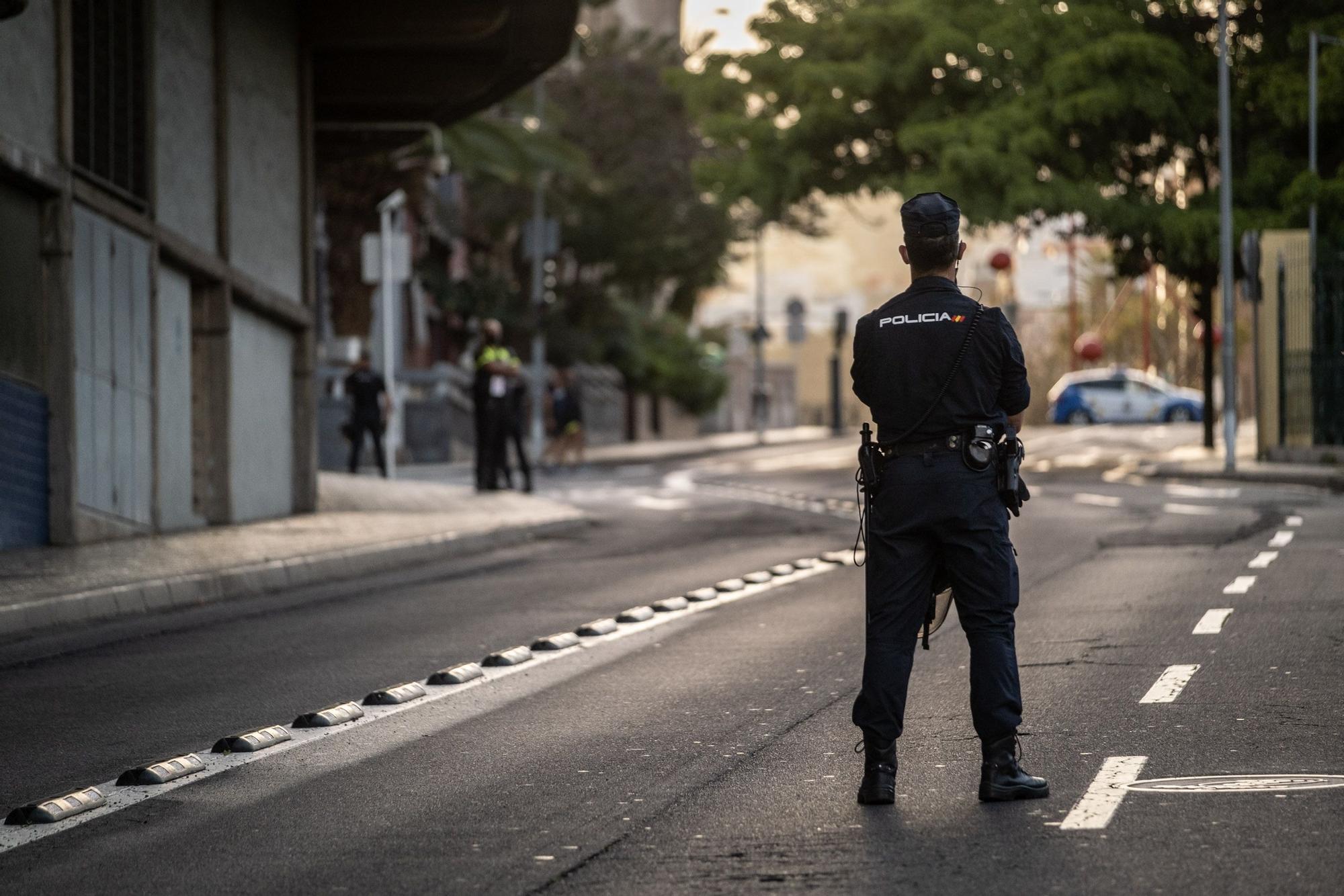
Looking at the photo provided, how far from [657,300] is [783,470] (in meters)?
38.6

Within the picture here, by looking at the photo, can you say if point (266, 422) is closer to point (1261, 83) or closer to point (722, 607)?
point (722, 607)

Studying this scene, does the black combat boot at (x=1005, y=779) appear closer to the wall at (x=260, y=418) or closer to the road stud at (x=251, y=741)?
the road stud at (x=251, y=741)

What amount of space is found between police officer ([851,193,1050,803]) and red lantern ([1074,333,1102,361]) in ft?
197

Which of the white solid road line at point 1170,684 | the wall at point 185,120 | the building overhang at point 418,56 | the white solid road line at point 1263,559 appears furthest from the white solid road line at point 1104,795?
the building overhang at point 418,56

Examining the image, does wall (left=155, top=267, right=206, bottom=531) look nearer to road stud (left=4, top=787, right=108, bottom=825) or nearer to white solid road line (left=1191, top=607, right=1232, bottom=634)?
white solid road line (left=1191, top=607, right=1232, bottom=634)

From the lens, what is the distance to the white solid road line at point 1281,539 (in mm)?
14789

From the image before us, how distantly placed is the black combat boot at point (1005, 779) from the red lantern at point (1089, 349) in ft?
198

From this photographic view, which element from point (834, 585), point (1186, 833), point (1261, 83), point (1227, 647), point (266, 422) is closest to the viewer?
point (1186, 833)

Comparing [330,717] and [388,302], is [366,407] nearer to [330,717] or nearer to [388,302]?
[388,302]

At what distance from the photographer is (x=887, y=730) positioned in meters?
6.05

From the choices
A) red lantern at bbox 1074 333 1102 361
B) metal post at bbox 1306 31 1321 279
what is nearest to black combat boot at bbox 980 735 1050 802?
metal post at bbox 1306 31 1321 279

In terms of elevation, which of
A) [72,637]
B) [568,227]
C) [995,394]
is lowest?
[72,637]

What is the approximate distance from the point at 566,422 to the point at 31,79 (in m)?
19.6

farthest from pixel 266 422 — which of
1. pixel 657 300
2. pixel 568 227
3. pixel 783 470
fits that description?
pixel 657 300
